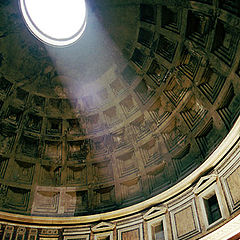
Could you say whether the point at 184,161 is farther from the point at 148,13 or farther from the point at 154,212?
the point at 148,13

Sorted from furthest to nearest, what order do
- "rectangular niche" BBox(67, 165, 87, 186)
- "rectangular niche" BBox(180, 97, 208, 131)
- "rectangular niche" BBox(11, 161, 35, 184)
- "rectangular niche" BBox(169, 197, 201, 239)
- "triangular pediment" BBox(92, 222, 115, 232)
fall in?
"rectangular niche" BBox(67, 165, 87, 186)
"rectangular niche" BBox(11, 161, 35, 184)
"triangular pediment" BBox(92, 222, 115, 232)
"rectangular niche" BBox(180, 97, 208, 131)
"rectangular niche" BBox(169, 197, 201, 239)

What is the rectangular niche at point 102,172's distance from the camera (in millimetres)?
16875

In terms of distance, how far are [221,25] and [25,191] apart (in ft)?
42.5

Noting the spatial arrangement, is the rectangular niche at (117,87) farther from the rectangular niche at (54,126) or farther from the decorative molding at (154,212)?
A: the decorative molding at (154,212)

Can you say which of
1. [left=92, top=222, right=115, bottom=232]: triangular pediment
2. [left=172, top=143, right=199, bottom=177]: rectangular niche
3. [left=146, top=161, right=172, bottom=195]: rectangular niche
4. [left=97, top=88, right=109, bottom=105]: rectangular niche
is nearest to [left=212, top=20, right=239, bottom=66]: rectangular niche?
[left=172, top=143, right=199, bottom=177]: rectangular niche

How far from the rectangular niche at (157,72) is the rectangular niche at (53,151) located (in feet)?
22.6

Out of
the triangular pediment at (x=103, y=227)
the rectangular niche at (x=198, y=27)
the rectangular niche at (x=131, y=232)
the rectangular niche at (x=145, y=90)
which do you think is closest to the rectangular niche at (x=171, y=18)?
the rectangular niche at (x=198, y=27)

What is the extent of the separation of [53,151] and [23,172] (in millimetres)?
2069

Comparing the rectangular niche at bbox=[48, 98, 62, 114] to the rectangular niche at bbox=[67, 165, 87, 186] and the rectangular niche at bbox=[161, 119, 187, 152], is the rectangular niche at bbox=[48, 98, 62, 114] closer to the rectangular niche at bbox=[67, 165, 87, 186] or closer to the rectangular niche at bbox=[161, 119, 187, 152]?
the rectangular niche at bbox=[67, 165, 87, 186]

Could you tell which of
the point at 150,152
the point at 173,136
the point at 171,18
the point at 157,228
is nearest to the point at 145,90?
the point at 173,136

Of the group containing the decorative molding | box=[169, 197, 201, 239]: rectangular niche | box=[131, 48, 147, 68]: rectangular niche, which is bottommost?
box=[169, 197, 201, 239]: rectangular niche

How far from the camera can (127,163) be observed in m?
16.9

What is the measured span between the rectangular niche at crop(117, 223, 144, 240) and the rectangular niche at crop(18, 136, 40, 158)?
6676mm

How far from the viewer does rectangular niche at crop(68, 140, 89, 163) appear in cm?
1759
